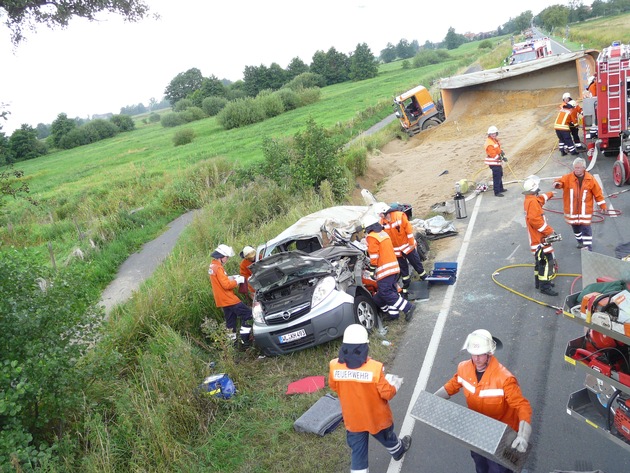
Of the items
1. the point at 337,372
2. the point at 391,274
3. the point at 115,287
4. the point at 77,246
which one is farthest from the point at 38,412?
the point at 77,246

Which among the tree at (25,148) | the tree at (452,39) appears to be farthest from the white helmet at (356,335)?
the tree at (452,39)

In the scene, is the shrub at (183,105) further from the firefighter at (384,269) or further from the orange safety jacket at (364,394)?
the orange safety jacket at (364,394)

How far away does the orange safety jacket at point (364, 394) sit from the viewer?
4.21 metres

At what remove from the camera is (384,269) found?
23.9 feet

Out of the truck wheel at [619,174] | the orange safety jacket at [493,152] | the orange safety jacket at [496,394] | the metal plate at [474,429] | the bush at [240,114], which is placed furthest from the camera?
the bush at [240,114]

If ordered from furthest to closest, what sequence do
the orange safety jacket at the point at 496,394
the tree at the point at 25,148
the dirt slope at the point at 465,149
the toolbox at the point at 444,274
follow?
1. the tree at the point at 25,148
2. the dirt slope at the point at 465,149
3. the toolbox at the point at 444,274
4. the orange safety jacket at the point at 496,394

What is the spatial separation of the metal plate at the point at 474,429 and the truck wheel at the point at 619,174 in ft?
30.1

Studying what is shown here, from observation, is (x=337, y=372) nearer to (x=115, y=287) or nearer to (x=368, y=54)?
(x=115, y=287)

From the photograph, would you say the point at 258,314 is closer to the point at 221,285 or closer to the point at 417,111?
the point at 221,285

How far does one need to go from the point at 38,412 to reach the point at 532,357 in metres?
5.44

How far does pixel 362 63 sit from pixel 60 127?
150 ft

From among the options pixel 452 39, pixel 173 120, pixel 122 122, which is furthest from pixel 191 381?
pixel 452 39

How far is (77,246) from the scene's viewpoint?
1603cm

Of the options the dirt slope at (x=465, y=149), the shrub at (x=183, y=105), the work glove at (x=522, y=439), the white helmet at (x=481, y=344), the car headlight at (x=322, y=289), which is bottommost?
the dirt slope at (x=465, y=149)
